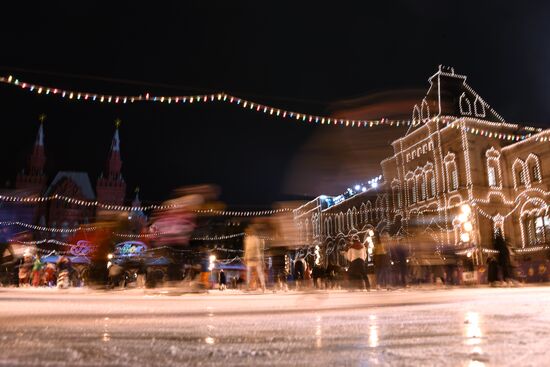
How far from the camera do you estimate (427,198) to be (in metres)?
31.5

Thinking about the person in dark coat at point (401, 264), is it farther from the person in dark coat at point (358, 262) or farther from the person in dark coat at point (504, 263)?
the person in dark coat at point (358, 262)

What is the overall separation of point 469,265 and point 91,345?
16.8m

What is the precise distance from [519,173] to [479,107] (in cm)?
541

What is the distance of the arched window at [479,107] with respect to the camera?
3085 centimetres

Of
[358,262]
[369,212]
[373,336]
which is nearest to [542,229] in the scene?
[369,212]

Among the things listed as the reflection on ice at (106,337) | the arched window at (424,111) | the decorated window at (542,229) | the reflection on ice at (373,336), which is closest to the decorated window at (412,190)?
the arched window at (424,111)

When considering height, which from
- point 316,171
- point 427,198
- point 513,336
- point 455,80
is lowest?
point 513,336

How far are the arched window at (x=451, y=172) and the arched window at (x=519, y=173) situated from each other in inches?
138

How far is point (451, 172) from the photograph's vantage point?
30.0 m

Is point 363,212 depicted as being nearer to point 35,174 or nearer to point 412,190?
point 412,190

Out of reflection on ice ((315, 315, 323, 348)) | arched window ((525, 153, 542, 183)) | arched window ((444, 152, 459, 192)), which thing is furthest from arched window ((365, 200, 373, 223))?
reflection on ice ((315, 315, 323, 348))

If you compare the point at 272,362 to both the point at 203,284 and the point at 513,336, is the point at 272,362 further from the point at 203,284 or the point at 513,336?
the point at 203,284

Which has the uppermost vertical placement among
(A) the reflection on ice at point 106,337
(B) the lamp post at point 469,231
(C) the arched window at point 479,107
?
(C) the arched window at point 479,107

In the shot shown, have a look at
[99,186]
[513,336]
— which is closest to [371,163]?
[513,336]
